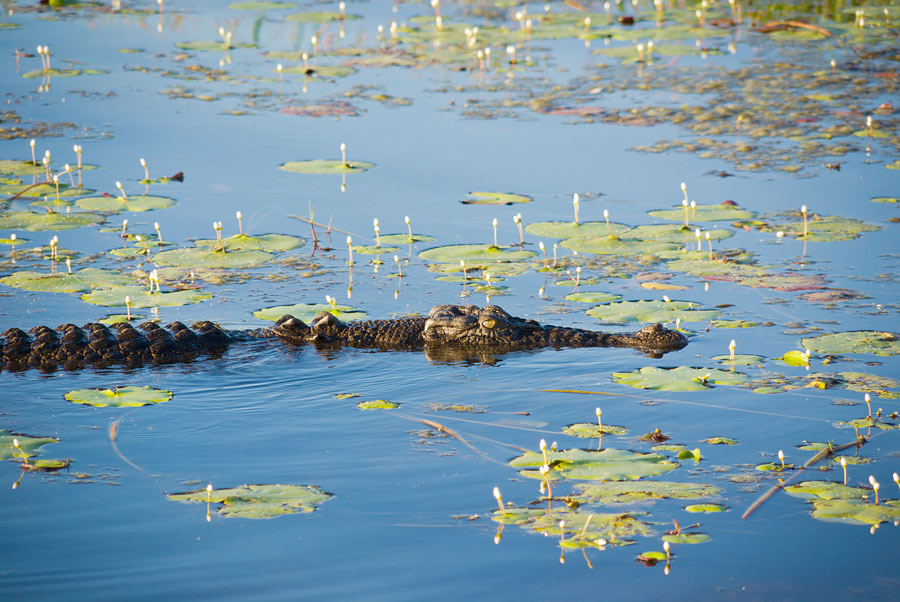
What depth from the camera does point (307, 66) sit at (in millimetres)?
17031

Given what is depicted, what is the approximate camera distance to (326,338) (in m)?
8.31

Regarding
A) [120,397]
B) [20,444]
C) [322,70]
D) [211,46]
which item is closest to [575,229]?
[120,397]

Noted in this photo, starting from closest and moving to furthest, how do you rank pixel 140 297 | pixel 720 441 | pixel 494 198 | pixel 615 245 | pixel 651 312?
pixel 720 441, pixel 651 312, pixel 140 297, pixel 615 245, pixel 494 198

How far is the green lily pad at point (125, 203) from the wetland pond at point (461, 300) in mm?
54

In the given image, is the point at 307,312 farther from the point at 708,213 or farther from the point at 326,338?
the point at 708,213

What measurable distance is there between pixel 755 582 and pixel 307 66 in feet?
44.1

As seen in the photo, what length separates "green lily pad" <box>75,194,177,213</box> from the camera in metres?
11.0

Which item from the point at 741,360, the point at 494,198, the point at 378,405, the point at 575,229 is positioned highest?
the point at 494,198

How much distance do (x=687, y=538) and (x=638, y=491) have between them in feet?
1.53

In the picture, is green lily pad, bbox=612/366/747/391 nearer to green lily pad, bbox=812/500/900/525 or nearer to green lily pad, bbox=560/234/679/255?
green lily pad, bbox=812/500/900/525

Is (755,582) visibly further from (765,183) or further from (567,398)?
(765,183)

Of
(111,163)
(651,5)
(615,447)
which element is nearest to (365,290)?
(615,447)

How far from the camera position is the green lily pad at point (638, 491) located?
5.48m

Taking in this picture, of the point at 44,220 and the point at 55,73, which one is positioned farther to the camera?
the point at 55,73
